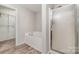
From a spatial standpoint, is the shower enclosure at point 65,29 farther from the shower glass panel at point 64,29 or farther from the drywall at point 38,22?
the drywall at point 38,22

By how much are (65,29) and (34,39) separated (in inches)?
17.3

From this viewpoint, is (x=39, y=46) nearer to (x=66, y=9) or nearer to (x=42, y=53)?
(x=42, y=53)

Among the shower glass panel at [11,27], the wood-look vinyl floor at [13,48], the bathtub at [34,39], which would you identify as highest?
the shower glass panel at [11,27]

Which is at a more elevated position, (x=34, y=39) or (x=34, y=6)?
(x=34, y=6)

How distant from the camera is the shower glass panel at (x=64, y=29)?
1077mm

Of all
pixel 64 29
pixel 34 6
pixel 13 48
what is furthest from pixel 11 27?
pixel 64 29

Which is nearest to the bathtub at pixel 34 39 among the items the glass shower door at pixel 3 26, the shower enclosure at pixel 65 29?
the shower enclosure at pixel 65 29

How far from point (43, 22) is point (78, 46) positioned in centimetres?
55

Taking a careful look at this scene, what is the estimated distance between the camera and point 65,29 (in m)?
1.11

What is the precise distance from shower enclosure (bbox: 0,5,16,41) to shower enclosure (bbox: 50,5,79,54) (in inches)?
20.4

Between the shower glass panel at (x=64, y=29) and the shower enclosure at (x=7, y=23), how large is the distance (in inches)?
21.4

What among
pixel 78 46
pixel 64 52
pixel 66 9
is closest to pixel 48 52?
pixel 64 52

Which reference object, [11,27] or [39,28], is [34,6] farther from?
[11,27]
